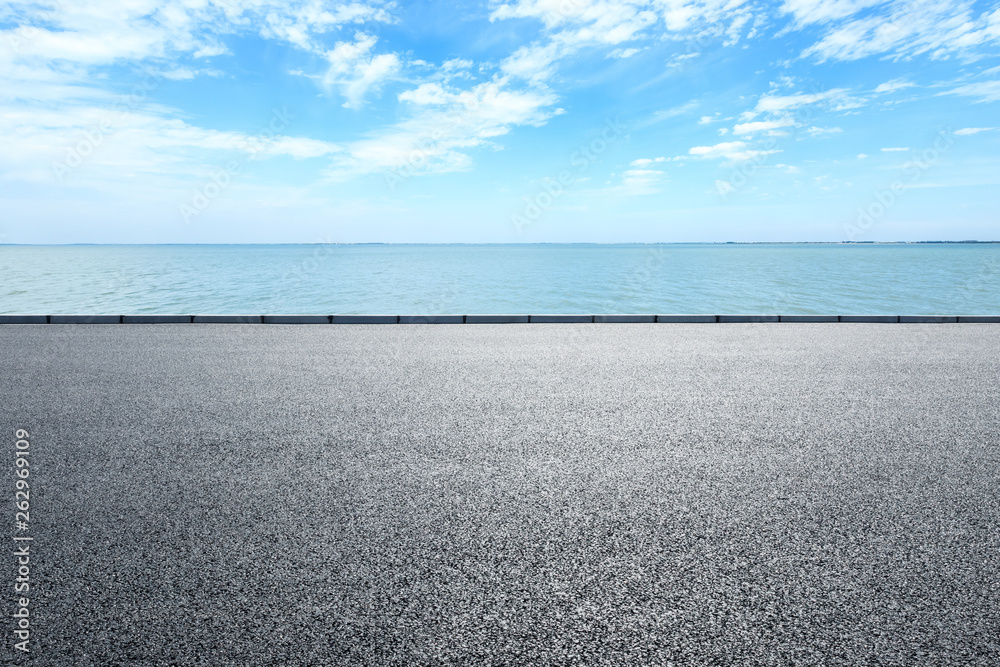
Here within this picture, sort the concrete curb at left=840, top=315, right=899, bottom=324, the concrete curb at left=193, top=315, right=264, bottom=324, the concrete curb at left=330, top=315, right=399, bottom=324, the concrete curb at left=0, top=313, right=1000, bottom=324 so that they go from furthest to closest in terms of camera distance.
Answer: the concrete curb at left=840, top=315, right=899, bottom=324, the concrete curb at left=330, top=315, right=399, bottom=324, the concrete curb at left=193, top=315, right=264, bottom=324, the concrete curb at left=0, top=313, right=1000, bottom=324

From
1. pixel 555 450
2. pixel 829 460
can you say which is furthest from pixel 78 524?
pixel 829 460

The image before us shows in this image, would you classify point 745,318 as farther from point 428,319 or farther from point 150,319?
point 150,319

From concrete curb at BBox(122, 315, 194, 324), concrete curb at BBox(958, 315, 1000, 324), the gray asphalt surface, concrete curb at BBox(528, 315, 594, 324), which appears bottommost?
the gray asphalt surface

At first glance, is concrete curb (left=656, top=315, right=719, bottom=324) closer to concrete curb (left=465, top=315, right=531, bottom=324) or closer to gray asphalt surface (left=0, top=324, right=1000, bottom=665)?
concrete curb (left=465, top=315, right=531, bottom=324)

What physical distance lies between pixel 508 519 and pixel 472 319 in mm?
9425

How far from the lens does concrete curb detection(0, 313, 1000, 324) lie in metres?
12.0

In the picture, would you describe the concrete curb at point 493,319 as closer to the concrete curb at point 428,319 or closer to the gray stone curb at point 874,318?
the concrete curb at point 428,319

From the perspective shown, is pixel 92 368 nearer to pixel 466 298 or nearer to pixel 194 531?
pixel 194 531

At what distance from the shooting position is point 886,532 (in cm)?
330

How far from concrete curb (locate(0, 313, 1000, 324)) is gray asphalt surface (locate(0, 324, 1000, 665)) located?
525 centimetres

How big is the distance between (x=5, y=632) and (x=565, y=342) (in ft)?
28.1

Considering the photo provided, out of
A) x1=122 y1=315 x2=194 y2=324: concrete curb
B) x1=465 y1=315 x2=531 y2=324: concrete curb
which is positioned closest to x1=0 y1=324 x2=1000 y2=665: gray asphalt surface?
x1=122 y1=315 x2=194 y2=324: concrete curb

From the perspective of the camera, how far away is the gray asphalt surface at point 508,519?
243 centimetres

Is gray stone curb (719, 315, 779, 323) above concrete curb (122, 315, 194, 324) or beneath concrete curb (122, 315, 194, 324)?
beneath
